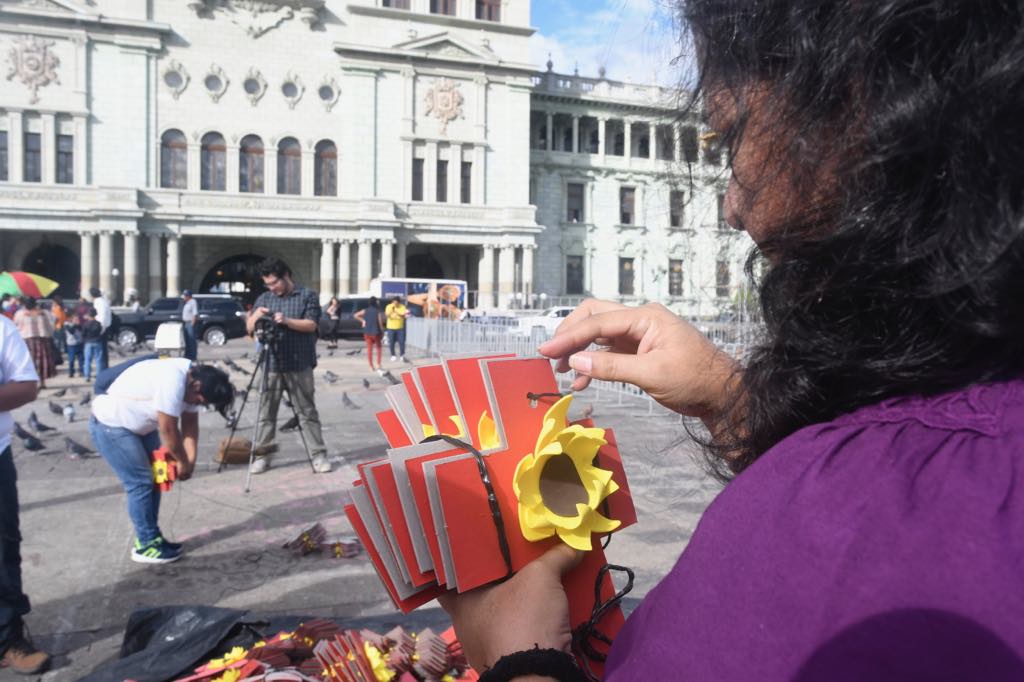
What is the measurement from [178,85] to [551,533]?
37118mm

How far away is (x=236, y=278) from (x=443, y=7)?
55.9 feet

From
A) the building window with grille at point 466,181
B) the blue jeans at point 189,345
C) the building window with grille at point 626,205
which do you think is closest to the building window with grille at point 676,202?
the blue jeans at point 189,345

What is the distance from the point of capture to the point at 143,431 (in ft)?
15.3

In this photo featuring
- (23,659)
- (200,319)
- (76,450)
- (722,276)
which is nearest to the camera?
(722,276)

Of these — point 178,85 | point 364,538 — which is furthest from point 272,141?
point 364,538

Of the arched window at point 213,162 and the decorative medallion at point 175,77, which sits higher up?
the decorative medallion at point 175,77

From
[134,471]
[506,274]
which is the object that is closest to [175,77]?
[506,274]

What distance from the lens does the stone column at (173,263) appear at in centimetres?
3284

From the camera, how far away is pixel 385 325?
62.4 ft

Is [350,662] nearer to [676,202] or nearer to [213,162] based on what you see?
[676,202]

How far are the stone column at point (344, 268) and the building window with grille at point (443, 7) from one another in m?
12.5

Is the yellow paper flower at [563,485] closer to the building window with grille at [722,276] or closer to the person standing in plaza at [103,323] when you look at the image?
the building window with grille at [722,276]

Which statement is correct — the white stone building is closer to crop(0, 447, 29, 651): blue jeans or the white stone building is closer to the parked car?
the parked car

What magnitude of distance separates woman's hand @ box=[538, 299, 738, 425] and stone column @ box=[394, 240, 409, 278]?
114 feet
